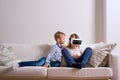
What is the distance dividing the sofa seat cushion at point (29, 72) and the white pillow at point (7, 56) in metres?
0.27

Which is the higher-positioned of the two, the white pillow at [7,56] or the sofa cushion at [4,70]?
the white pillow at [7,56]

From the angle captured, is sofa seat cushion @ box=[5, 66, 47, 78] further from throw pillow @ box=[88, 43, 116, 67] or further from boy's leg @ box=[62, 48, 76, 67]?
throw pillow @ box=[88, 43, 116, 67]

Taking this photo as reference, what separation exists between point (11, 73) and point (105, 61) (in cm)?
123

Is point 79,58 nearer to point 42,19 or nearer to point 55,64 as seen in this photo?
point 55,64

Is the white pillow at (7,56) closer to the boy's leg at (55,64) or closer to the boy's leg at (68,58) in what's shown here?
the boy's leg at (55,64)

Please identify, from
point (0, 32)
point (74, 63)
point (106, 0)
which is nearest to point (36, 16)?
point (0, 32)

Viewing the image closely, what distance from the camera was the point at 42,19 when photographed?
4281mm

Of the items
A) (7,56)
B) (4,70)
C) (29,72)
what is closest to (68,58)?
(29,72)

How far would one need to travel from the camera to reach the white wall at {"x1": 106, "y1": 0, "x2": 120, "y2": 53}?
162 inches

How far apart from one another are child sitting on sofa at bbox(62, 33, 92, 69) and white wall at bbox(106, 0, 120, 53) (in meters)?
0.84

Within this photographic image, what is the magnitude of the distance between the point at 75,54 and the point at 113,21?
3.72 ft

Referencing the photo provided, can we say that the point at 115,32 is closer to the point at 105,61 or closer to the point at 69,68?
the point at 105,61

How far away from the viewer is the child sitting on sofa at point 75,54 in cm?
309

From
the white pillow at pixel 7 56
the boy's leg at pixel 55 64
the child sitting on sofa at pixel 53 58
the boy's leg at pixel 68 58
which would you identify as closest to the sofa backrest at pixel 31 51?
the white pillow at pixel 7 56
